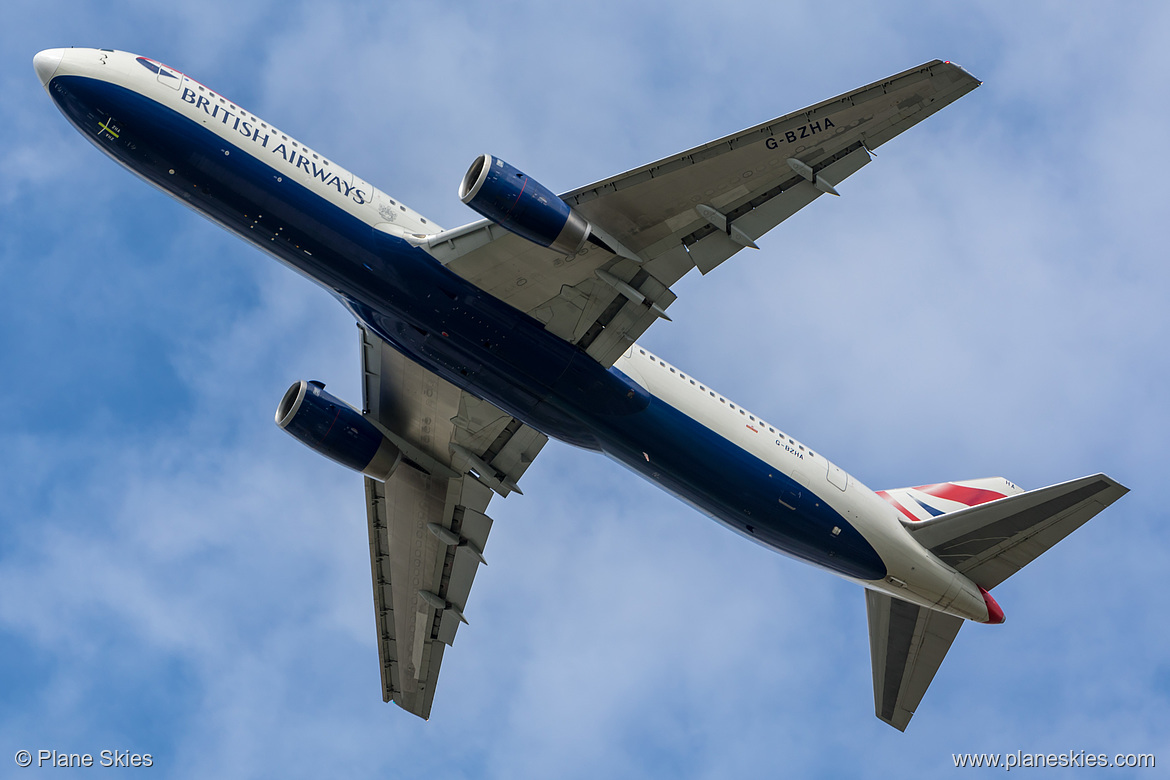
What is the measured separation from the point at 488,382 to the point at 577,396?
98.3 inches

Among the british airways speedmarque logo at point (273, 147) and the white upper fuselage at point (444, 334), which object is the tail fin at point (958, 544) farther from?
the british airways speedmarque logo at point (273, 147)

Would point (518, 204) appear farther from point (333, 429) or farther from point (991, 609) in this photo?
point (991, 609)

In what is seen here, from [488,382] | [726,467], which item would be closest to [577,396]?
[488,382]

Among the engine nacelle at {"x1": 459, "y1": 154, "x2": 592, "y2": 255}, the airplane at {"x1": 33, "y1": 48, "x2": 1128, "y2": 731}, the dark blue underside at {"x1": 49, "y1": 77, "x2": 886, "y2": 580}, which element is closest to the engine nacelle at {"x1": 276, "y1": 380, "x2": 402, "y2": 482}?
the airplane at {"x1": 33, "y1": 48, "x2": 1128, "y2": 731}

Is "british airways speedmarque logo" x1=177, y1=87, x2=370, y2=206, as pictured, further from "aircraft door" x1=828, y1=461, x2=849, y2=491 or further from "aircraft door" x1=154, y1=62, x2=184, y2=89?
"aircraft door" x1=828, y1=461, x2=849, y2=491

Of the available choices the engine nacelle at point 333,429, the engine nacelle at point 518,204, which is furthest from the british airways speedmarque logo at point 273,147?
the engine nacelle at point 333,429

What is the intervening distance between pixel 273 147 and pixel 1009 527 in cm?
2360

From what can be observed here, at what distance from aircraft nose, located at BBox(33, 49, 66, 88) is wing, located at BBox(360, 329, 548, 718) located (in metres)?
11.3

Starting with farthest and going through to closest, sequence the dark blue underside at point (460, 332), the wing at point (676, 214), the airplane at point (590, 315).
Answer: the dark blue underside at point (460, 332) → the airplane at point (590, 315) → the wing at point (676, 214)

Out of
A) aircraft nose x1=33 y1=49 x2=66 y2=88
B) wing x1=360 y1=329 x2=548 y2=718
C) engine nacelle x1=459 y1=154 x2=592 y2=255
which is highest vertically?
engine nacelle x1=459 y1=154 x2=592 y2=255

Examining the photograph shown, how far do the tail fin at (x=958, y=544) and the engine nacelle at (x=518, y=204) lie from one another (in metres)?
14.4

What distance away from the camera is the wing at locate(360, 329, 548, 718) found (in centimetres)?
3469

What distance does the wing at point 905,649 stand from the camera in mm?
35000

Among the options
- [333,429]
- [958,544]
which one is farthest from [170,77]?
[958,544]
